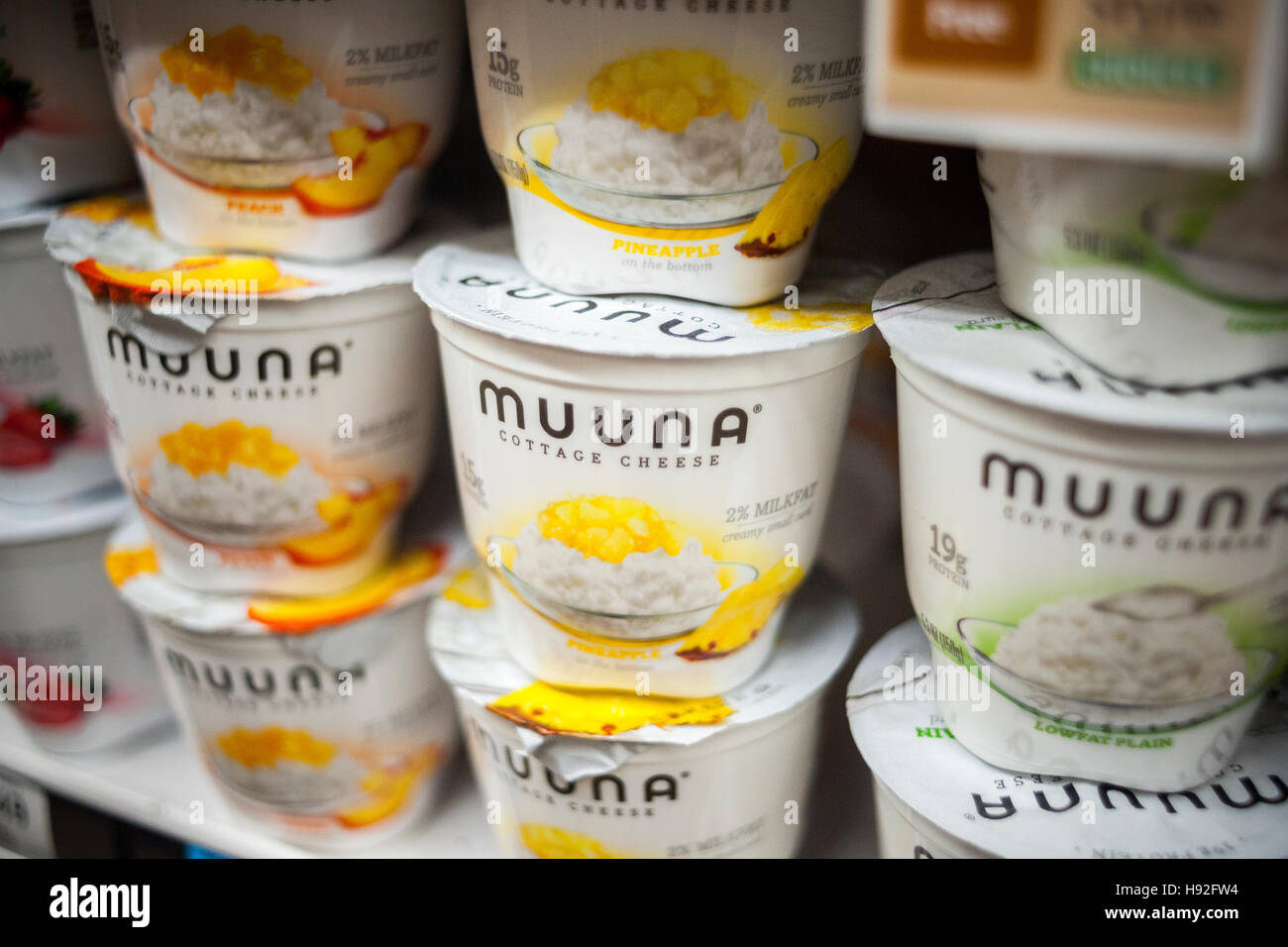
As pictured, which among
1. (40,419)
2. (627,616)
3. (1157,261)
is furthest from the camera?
(40,419)

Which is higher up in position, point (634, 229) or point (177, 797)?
point (634, 229)

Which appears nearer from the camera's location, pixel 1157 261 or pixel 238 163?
pixel 1157 261

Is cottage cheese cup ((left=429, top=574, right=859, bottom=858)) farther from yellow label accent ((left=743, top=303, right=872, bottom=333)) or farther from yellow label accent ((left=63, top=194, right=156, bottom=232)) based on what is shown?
yellow label accent ((left=63, top=194, right=156, bottom=232))

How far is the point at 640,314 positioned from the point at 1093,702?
0.42 meters

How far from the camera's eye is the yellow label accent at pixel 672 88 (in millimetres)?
727

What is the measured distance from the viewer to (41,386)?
114cm

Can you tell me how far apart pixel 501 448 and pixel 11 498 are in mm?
692

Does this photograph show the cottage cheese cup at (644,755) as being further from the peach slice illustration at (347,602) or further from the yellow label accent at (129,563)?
the yellow label accent at (129,563)

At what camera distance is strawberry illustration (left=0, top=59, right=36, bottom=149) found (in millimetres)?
1027

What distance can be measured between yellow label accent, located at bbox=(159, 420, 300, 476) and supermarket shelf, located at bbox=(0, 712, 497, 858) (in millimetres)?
414

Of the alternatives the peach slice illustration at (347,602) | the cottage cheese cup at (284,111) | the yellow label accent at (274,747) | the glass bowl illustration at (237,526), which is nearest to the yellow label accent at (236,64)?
the cottage cheese cup at (284,111)

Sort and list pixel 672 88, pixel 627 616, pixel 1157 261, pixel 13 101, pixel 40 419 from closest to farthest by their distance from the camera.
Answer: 1. pixel 1157 261
2. pixel 672 88
3. pixel 627 616
4. pixel 13 101
5. pixel 40 419

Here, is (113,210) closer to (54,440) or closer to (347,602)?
(54,440)

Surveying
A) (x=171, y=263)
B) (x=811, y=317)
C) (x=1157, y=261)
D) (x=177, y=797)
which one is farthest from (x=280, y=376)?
(x=1157, y=261)
